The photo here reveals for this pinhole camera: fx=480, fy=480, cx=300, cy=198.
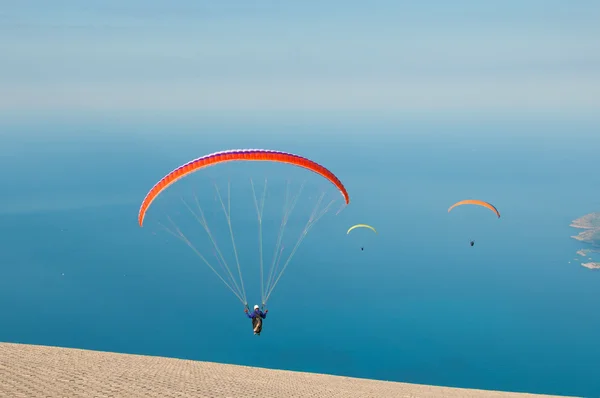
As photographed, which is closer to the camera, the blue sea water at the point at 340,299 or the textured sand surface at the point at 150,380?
the textured sand surface at the point at 150,380

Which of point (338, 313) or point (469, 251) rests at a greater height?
point (469, 251)

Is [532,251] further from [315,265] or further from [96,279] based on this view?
[96,279]

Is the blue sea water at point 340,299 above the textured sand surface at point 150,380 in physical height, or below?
above

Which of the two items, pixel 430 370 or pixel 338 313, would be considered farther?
pixel 338 313

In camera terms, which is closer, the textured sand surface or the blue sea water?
the textured sand surface

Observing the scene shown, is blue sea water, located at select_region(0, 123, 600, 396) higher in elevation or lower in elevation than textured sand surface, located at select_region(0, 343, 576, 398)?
higher

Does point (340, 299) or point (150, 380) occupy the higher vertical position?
point (340, 299)

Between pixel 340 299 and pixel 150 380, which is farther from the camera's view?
pixel 340 299

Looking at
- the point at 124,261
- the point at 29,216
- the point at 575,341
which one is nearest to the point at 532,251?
the point at 575,341
